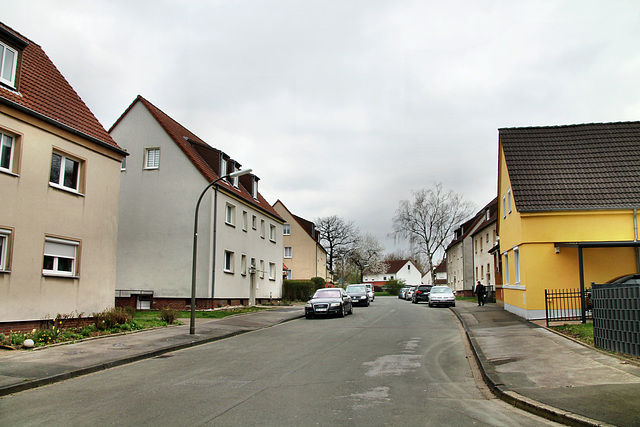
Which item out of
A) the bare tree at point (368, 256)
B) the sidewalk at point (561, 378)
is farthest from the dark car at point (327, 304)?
the bare tree at point (368, 256)

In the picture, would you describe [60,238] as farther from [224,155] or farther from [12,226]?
[224,155]

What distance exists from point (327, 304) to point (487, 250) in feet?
74.7

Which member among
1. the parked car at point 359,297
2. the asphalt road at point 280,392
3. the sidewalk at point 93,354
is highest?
the parked car at point 359,297

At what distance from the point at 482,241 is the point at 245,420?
42075 millimetres

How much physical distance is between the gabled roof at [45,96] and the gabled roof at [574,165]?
1609cm

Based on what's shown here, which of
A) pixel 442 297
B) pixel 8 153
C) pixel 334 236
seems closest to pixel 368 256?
pixel 334 236

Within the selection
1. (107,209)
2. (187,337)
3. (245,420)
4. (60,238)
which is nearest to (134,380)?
(245,420)

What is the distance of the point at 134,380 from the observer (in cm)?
960

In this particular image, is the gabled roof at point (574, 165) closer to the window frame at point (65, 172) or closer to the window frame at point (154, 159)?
the window frame at point (65, 172)

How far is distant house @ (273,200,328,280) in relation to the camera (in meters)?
54.8

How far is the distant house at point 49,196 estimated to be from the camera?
14227 millimetres

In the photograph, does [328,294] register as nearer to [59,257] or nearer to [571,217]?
[571,217]

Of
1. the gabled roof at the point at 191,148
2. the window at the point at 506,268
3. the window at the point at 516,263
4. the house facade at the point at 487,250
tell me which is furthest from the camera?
the house facade at the point at 487,250

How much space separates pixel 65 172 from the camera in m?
16.6
